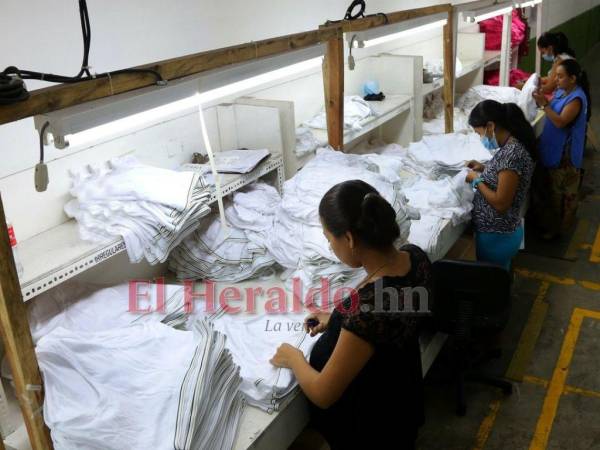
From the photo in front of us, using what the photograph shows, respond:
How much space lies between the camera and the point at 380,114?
4438mm

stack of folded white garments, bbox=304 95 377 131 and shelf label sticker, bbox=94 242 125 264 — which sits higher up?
stack of folded white garments, bbox=304 95 377 131

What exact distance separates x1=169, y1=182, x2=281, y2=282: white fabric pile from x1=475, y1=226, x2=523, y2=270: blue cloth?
4.68ft

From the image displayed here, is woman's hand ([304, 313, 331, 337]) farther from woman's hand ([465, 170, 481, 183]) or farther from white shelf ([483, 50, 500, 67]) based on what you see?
white shelf ([483, 50, 500, 67])

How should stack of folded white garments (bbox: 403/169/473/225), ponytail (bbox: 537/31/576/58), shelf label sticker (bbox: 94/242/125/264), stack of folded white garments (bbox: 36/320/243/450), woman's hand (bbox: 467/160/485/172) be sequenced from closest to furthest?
stack of folded white garments (bbox: 36/320/243/450), shelf label sticker (bbox: 94/242/125/264), stack of folded white garments (bbox: 403/169/473/225), woman's hand (bbox: 467/160/485/172), ponytail (bbox: 537/31/576/58)

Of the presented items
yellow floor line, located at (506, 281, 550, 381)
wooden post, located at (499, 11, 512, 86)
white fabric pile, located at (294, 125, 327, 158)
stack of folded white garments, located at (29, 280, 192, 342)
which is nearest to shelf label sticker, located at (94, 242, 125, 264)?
stack of folded white garments, located at (29, 280, 192, 342)

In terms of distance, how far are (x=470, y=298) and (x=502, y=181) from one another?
2.47 ft

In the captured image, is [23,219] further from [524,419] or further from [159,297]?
[524,419]

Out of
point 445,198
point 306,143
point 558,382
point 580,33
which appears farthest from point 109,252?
point 580,33

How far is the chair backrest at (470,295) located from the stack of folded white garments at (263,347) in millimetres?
915

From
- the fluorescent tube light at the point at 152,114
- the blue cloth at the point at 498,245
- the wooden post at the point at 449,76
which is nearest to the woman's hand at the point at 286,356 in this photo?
the fluorescent tube light at the point at 152,114

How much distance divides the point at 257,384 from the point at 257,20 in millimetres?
2564

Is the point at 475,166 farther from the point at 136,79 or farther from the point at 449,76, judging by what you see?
the point at 136,79

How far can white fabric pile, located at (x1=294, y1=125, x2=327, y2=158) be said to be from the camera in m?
3.60

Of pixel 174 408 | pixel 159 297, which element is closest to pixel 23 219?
pixel 159 297
